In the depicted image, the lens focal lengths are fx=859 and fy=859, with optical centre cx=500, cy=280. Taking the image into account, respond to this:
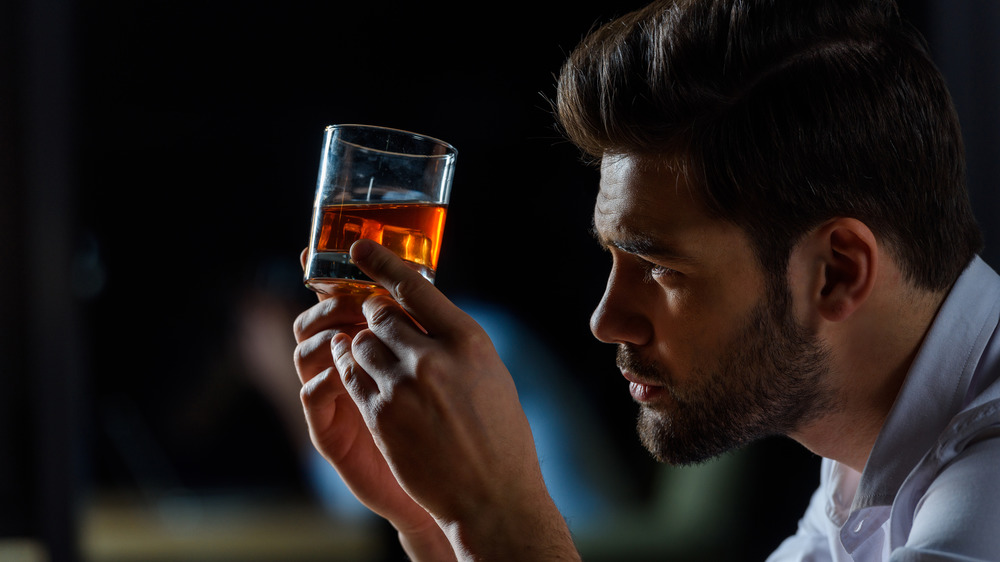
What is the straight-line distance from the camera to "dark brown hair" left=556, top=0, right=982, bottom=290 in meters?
1.28

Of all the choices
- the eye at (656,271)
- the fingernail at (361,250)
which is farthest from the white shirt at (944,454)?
the fingernail at (361,250)

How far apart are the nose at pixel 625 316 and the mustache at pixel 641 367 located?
24 mm

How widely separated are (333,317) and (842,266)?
2.49 ft

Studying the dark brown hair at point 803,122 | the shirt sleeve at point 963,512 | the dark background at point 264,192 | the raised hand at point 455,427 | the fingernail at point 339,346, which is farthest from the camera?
the dark background at point 264,192

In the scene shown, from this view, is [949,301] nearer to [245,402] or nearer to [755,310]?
[755,310]

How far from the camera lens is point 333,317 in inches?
50.4

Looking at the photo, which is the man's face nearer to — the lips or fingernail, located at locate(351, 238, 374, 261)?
the lips

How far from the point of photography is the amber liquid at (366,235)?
3.65 ft

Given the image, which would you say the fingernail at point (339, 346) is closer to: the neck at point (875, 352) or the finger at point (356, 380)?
the finger at point (356, 380)

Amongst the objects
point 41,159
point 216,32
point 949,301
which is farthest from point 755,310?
point 216,32

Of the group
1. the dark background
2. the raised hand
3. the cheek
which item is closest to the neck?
the cheek

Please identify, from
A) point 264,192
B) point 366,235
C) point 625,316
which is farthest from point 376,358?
point 264,192

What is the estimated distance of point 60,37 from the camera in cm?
269

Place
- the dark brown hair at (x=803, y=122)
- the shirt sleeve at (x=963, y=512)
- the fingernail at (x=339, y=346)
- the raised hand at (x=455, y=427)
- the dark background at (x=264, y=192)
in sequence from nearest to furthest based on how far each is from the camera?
the shirt sleeve at (x=963, y=512), the raised hand at (x=455, y=427), the fingernail at (x=339, y=346), the dark brown hair at (x=803, y=122), the dark background at (x=264, y=192)
